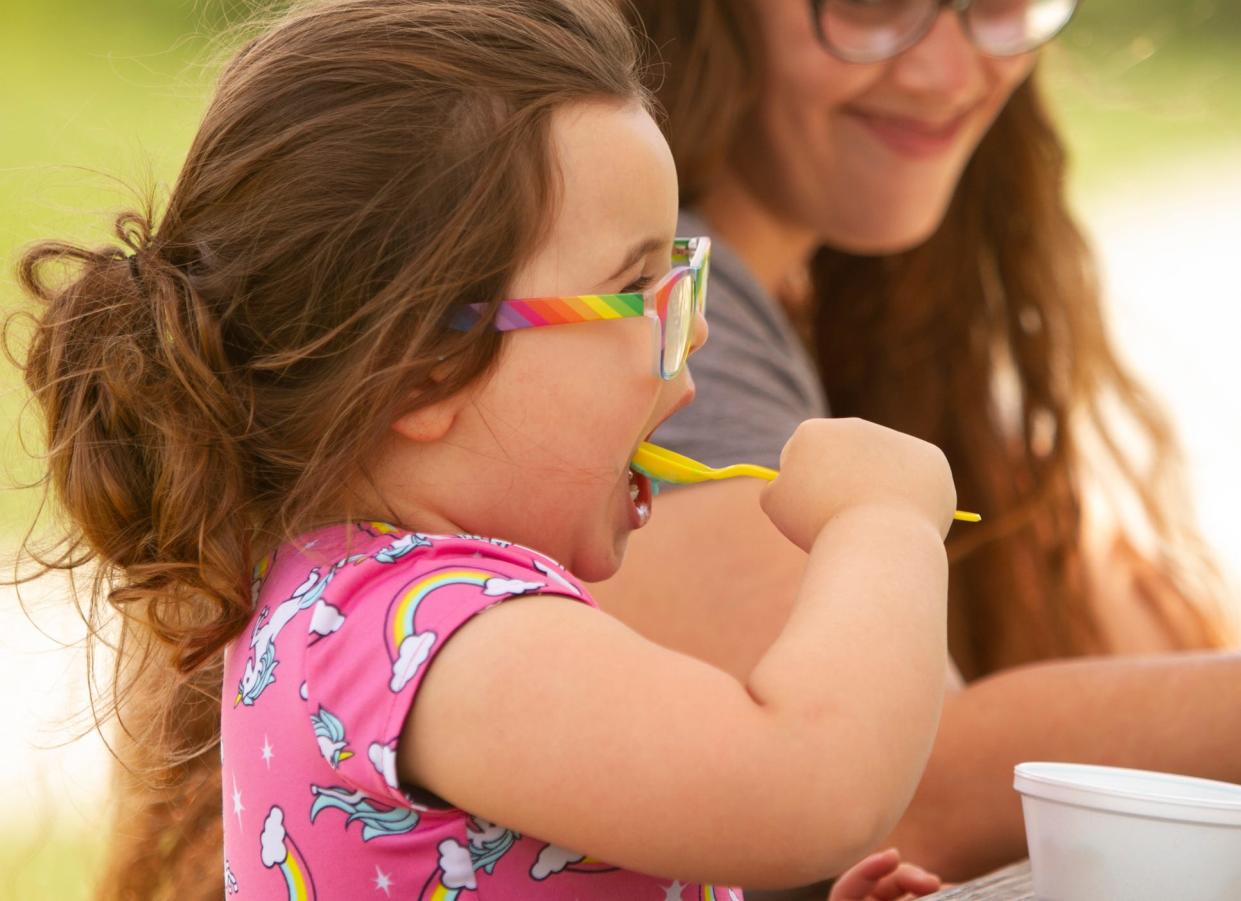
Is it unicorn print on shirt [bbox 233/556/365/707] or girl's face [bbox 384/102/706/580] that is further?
girl's face [bbox 384/102/706/580]

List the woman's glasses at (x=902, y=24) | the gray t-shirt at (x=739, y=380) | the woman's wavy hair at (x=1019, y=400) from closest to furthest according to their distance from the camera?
the gray t-shirt at (x=739, y=380) → the woman's glasses at (x=902, y=24) → the woman's wavy hair at (x=1019, y=400)

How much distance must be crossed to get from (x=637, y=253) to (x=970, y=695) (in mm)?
703

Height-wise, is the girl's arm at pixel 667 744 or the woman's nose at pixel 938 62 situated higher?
the woman's nose at pixel 938 62

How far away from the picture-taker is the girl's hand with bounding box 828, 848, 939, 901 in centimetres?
130

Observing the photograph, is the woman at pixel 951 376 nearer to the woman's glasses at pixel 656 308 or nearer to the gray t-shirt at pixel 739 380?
the gray t-shirt at pixel 739 380

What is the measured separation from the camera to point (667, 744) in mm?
895

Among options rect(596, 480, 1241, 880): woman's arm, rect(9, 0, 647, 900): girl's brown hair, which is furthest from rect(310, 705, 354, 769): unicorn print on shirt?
rect(596, 480, 1241, 880): woman's arm

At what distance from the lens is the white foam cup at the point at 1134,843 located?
962 mm

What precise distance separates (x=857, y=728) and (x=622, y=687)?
150mm

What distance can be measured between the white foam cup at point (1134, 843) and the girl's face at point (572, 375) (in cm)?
40

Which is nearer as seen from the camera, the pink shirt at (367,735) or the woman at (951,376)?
the pink shirt at (367,735)

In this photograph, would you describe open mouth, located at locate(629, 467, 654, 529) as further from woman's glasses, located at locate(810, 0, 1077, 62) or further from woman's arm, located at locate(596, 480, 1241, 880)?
woman's glasses, located at locate(810, 0, 1077, 62)

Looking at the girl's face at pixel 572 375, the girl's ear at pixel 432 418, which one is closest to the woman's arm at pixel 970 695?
the girl's face at pixel 572 375

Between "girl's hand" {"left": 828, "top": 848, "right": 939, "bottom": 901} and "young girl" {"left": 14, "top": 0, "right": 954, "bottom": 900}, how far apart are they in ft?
0.86
